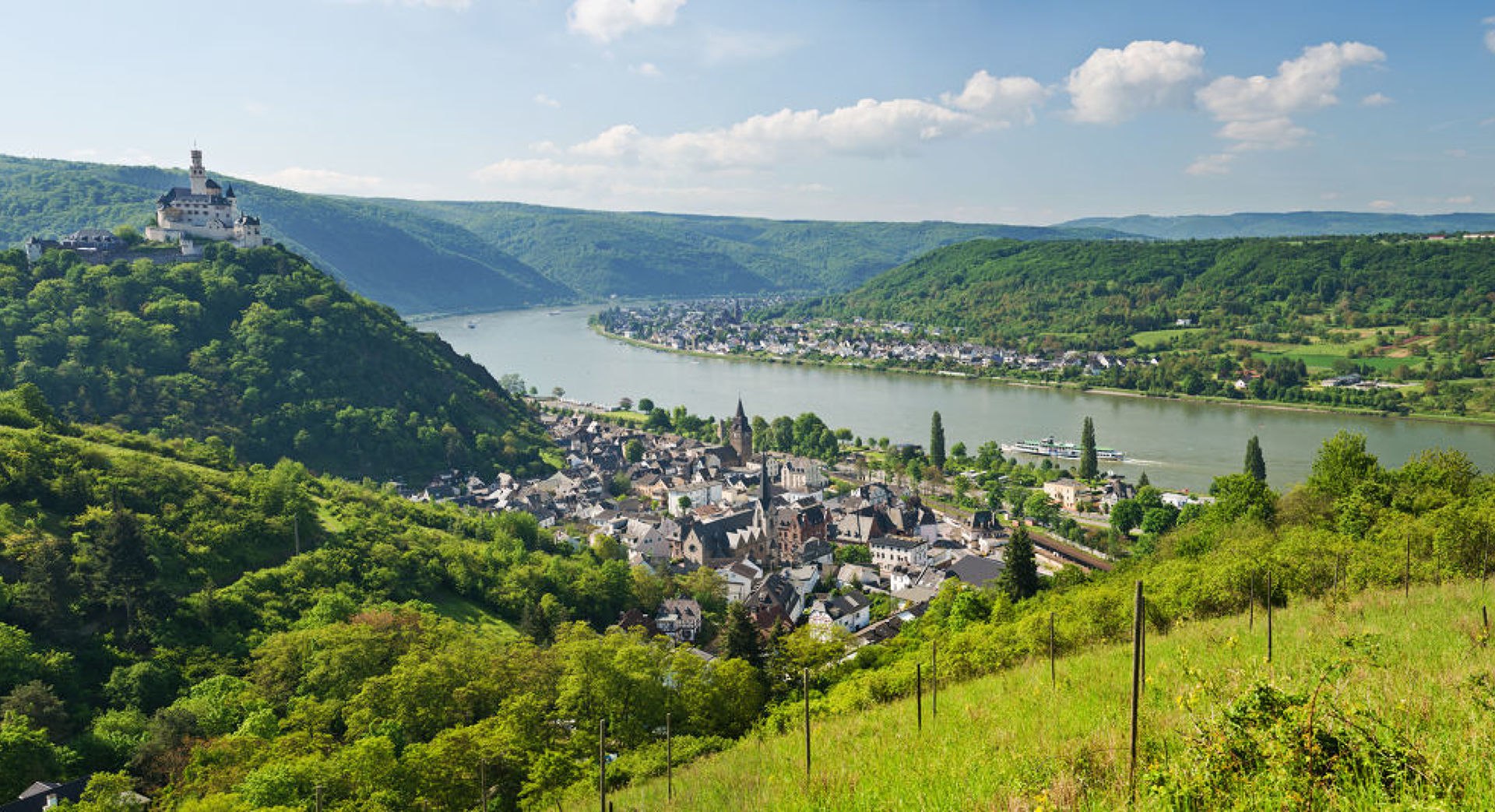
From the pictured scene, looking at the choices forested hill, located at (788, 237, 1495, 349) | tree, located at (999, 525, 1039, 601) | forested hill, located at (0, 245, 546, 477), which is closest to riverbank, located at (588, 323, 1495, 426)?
forested hill, located at (788, 237, 1495, 349)

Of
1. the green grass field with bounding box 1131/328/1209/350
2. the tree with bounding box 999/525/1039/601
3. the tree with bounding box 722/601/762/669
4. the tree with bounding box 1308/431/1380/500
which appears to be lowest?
the tree with bounding box 722/601/762/669

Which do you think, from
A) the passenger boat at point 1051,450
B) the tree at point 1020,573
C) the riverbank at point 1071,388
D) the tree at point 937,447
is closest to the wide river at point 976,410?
the riverbank at point 1071,388

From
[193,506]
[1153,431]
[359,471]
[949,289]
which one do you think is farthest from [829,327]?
[193,506]

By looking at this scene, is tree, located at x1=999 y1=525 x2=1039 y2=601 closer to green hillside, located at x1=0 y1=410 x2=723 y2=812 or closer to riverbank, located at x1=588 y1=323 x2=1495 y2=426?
green hillside, located at x1=0 y1=410 x2=723 y2=812

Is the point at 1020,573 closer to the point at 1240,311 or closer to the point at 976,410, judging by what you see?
the point at 976,410

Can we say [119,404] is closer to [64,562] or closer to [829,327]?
[64,562]

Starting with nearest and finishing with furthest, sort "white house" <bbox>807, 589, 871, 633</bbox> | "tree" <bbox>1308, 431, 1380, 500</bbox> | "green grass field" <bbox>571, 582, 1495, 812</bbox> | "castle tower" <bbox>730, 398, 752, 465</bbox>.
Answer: "green grass field" <bbox>571, 582, 1495, 812</bbox> → "tree" <bbox>1308, 431, 1380, 500</bbox> → "white house" <bbox>807, 589, 871, 633</bbox> → "castle tower" <bbox>730, 398, 752, 465</bbox>

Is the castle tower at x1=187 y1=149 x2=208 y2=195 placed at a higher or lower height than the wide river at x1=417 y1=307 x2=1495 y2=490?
higher
